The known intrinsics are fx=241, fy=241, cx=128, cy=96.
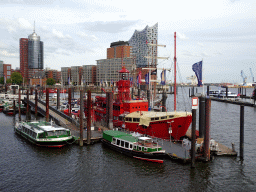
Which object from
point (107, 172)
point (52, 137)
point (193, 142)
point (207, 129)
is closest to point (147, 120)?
point (207, 129)

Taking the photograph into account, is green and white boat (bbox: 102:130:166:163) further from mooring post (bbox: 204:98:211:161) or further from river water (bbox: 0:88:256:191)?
mooring post (bbox: 204:98:211:161)

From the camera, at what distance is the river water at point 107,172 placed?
24.7 m

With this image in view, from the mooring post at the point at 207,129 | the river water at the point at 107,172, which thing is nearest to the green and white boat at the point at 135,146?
the river water at the point at 107,172

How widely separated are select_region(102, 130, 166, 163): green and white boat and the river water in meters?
0.78

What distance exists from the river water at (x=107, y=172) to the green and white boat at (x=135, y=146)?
30.8 inches

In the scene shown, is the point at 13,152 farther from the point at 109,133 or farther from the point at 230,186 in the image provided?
the point at 230,186

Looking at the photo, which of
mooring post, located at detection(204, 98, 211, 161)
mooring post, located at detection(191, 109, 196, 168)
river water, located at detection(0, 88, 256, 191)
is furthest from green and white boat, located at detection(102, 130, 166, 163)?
mooring post, located at detection(204, 98, 211, 161)

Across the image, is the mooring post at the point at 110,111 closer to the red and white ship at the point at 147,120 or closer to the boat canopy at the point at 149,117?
the red and white ship at the point at 147,120

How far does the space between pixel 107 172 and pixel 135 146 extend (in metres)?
5.33

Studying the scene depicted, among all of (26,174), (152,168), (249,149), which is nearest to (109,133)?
(152,168)

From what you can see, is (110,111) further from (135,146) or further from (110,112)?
(135,146)

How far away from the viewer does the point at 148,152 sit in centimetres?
3006

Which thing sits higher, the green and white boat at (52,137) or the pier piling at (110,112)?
the pier piling at (110,112)

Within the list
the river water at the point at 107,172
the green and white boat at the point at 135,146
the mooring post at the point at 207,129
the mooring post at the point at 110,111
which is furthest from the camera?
the mooring post at the point at 110,111
